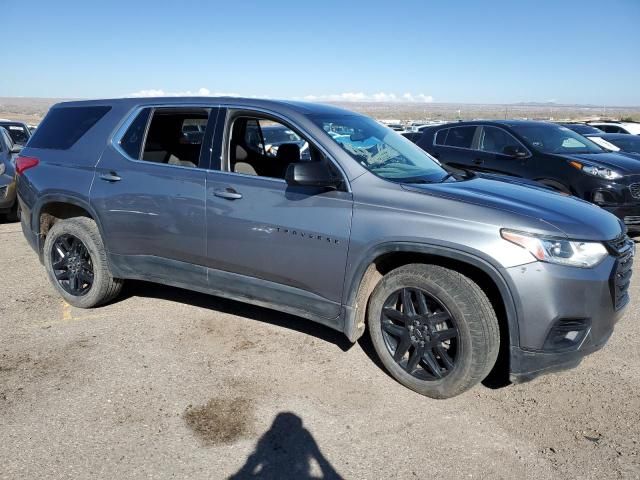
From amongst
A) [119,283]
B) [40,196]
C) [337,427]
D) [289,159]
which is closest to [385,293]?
[337,427]

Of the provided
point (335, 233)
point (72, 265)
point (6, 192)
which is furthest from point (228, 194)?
point (6, 192)

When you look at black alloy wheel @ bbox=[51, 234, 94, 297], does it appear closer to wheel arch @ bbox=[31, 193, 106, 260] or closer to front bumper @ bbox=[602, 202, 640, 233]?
wheel arch @ bbox=[31, 193, 106, 260]

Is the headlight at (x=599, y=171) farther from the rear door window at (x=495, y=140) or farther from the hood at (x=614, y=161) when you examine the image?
the rear door window at (x=495, y=140)

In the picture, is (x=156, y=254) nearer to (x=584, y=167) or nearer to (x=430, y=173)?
(x=430, y=173)

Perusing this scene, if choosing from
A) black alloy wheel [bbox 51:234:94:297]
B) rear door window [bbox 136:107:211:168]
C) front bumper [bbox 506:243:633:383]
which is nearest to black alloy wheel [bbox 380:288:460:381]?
front bumper [bbox 506:243:633:383]

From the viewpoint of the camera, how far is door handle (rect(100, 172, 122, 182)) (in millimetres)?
4223

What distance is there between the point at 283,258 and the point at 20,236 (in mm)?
6156

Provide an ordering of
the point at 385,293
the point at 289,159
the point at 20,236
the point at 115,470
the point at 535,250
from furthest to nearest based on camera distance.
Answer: the point at 20,236, the point at 289,159, the point at 385,293, the point at 535,250, the point at 115,470

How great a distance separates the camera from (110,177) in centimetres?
425

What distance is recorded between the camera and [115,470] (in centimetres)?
260

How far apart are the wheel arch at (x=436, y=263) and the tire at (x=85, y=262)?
235cm

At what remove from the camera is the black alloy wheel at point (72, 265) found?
4676 mm

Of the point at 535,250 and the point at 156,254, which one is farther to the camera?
the point at 156,254

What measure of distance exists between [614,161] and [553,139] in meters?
0.96
